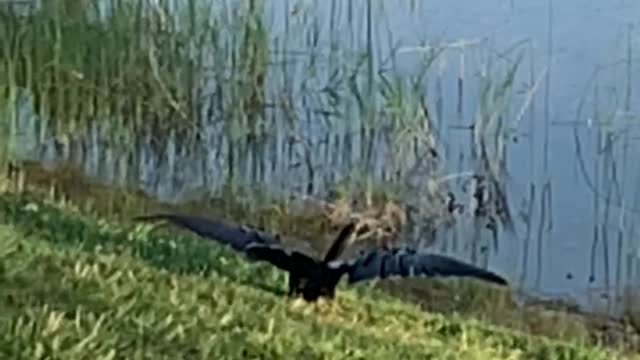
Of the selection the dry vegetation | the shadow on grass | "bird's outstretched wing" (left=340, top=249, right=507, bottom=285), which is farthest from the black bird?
the dry vegetation

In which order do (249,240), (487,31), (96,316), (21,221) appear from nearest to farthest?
(96,316), (249,240), (21,221), (487,31)

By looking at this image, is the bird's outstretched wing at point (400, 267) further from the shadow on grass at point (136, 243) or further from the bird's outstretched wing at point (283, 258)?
the shadow on grass at point (136, 243)

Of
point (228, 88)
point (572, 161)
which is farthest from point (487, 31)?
point (228, 88)

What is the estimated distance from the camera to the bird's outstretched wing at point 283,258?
474cm

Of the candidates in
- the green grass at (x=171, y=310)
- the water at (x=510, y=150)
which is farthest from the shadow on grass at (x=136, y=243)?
the water at (x=510, y=150)

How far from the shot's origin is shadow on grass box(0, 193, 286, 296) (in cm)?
507

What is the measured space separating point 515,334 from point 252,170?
397cm

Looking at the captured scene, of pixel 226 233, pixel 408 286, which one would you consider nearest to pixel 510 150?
pixel 408 286

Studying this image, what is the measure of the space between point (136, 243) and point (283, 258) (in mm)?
809

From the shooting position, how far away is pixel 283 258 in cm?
476

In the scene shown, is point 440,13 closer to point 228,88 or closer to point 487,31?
point 487,31

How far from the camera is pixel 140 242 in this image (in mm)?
5457

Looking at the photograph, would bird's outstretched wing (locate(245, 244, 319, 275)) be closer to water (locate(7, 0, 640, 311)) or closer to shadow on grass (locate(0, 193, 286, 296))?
shadow on grass (locate(0, 193, 286, 296))

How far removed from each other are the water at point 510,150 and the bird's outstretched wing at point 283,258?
3.51m
